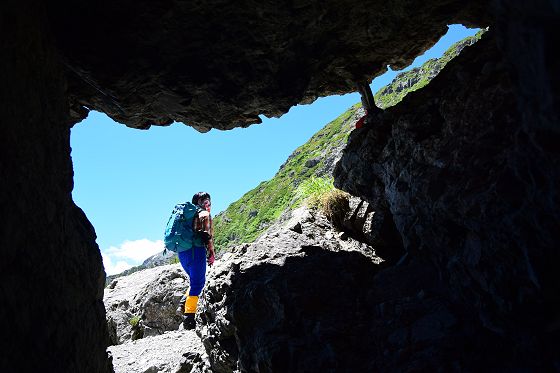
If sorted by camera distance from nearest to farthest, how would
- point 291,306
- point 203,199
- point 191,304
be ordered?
point 291,306 < point 191,304 < point 203,199

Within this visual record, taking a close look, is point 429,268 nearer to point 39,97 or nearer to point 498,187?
point 498,187

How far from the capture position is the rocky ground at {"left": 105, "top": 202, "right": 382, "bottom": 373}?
22.1 ft

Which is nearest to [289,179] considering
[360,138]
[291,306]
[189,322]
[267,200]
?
[267,200]

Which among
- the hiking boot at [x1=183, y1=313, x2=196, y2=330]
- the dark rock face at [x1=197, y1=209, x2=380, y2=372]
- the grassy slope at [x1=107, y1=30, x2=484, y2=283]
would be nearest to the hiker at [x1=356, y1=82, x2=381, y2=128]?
the dark rock face at [x1=197, y1=209, x2=380, y2=372]

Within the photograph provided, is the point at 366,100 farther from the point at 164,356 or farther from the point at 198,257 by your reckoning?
the point at 164,356

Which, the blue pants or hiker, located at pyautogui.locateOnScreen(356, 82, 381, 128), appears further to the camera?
the blue pants

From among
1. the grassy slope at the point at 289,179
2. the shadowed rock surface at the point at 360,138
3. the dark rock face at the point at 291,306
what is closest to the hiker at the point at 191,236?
the dark rock face at the point at 291,306

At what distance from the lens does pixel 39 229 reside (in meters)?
4.29

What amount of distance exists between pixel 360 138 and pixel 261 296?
12.7 feet

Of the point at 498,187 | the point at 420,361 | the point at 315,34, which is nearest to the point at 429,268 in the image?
the point at 420,361

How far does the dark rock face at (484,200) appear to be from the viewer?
340 cm

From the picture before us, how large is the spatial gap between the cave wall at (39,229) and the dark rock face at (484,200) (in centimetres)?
435

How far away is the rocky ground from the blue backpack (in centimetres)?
148

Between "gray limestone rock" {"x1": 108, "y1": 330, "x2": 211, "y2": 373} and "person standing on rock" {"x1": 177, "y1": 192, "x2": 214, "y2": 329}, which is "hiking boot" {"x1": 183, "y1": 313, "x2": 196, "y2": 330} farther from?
"gray limestone rock" {"x1": 108, "y1": 330, "x2": 211, "y2": 373}
